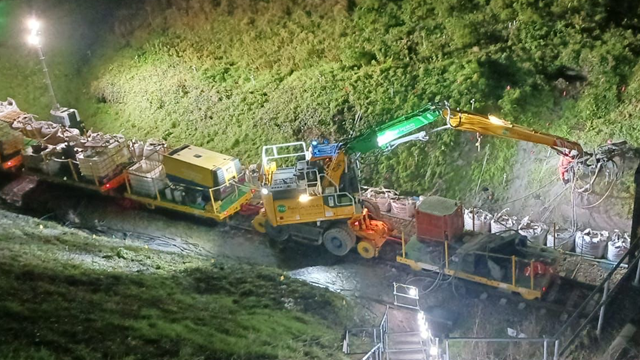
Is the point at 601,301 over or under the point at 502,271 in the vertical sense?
over

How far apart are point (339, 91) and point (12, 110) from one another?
1362cm

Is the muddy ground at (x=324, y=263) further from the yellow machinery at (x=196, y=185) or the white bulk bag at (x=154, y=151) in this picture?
the white bulk bag at (x=154, y=151)

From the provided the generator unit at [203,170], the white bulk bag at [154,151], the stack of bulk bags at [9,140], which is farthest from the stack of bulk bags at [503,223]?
the stack of bulk bags at [9,140]

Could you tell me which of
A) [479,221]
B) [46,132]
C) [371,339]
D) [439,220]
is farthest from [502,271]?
[46,132]

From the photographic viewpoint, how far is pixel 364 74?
2261 centimetres

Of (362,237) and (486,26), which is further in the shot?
(486,26)

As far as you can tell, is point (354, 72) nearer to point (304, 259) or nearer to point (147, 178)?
point (304, 259)

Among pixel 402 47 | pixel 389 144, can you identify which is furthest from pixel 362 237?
pixel 402 47

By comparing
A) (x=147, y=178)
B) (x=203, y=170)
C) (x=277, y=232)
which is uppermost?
(x=203, y=170)

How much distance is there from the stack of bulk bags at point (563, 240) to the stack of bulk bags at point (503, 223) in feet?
3.22

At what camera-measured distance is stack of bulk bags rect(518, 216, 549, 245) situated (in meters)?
17.2

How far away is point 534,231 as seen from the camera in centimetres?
1731

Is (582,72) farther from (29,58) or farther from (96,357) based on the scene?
(29,58)

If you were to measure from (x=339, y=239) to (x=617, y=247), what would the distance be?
7354 mm
